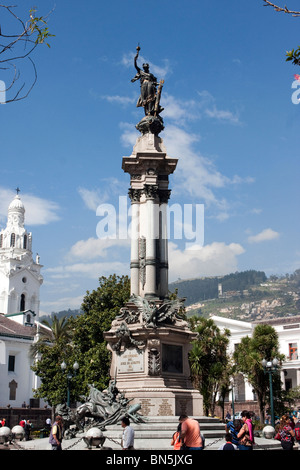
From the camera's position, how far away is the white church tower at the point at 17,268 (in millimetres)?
89062

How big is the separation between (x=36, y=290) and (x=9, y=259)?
24.5 feet

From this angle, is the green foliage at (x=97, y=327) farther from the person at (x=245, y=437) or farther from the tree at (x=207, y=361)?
the person at (x=245, y=437)

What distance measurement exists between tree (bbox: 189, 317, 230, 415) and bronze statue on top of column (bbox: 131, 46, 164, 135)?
19.0 metres

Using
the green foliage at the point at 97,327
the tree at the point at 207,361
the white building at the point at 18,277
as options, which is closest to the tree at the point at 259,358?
the tree at the point at 207,361

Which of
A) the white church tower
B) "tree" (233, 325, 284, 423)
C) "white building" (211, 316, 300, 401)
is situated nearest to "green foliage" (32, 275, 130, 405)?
"tree" (233, 325, 284, 423)

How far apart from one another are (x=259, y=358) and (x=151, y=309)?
74.5 feet

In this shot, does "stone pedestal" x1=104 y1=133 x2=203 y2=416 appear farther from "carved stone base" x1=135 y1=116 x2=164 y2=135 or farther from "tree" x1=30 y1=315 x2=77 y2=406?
"tree" x1=30 y1=315 x2=77 y2=406

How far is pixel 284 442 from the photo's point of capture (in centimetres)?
1541

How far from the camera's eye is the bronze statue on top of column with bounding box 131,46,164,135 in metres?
24.0

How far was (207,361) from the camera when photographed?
39.7 m

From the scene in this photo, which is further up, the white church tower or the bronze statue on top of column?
the white church tower

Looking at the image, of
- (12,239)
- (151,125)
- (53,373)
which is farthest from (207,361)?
(12,239)

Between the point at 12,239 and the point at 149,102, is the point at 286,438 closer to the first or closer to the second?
the point at 149,102
